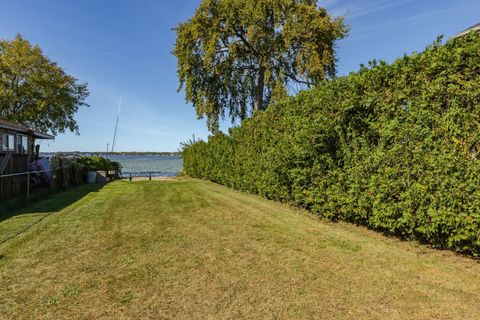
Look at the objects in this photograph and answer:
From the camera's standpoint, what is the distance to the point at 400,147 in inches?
206

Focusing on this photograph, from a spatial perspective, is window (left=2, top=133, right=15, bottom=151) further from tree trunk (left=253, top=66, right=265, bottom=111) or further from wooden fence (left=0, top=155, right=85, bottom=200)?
tree trunk (left=253, top=66, right=265, bottom=111)

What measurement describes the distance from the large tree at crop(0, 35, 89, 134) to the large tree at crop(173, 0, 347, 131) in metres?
15.6

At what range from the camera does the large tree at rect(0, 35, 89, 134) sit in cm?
2788

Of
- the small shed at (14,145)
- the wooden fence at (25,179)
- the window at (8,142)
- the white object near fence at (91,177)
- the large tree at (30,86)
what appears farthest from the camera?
the large tree at (30,86)

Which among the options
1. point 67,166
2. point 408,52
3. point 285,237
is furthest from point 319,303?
point 67,166

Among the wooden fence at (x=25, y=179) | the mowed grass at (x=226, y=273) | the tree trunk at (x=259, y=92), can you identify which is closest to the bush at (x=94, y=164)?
the wooden fence at (x=25, y=179)

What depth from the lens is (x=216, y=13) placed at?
19875 mm

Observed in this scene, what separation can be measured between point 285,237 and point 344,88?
3344mm

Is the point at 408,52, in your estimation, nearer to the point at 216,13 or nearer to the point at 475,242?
the point at 475,242

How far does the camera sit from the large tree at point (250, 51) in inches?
731

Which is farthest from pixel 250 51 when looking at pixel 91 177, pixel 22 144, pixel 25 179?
pixel 22 144

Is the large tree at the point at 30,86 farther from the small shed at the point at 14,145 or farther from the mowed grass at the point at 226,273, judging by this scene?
the mowed grass at the point at 226,273

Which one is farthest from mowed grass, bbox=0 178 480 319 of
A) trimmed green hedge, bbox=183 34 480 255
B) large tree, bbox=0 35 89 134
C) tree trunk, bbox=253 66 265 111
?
large tree, bbox=0 35 89 134

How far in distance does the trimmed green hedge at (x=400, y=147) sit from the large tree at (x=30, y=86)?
2862 centimetres
